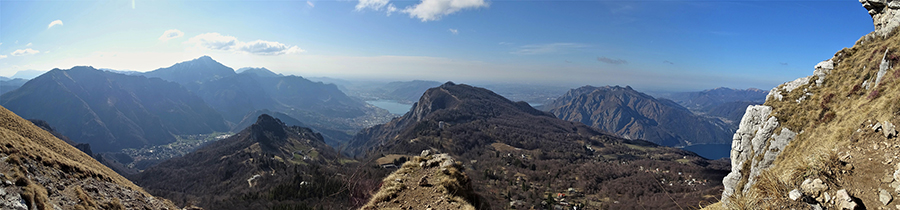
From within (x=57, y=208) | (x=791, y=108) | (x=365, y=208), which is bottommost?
(x=365, y=208)

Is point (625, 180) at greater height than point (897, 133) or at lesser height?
lesser

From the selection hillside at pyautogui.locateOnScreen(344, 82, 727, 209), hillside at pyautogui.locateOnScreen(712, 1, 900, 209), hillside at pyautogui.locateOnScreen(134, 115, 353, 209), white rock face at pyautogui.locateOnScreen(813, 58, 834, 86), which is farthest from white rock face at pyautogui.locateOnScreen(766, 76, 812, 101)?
hillside at pyautogui.locateOnScreen(134, 115, 353, 209)

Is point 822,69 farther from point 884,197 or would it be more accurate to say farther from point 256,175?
point 256,175

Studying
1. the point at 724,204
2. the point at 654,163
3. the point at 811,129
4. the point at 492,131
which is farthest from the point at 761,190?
the point at 492,131

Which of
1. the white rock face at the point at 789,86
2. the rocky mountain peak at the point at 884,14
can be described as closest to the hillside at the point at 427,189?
the white rock face at the point at 789,86

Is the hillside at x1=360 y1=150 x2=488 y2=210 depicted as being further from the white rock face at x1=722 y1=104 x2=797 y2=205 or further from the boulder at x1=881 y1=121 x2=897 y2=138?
the white rock face at x1=722 y1=104 x2=797 y2=205

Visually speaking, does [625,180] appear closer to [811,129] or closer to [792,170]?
[811,129]

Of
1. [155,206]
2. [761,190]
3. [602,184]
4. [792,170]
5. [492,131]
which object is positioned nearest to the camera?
[761,190]

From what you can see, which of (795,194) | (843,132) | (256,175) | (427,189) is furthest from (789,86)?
(256,175)
